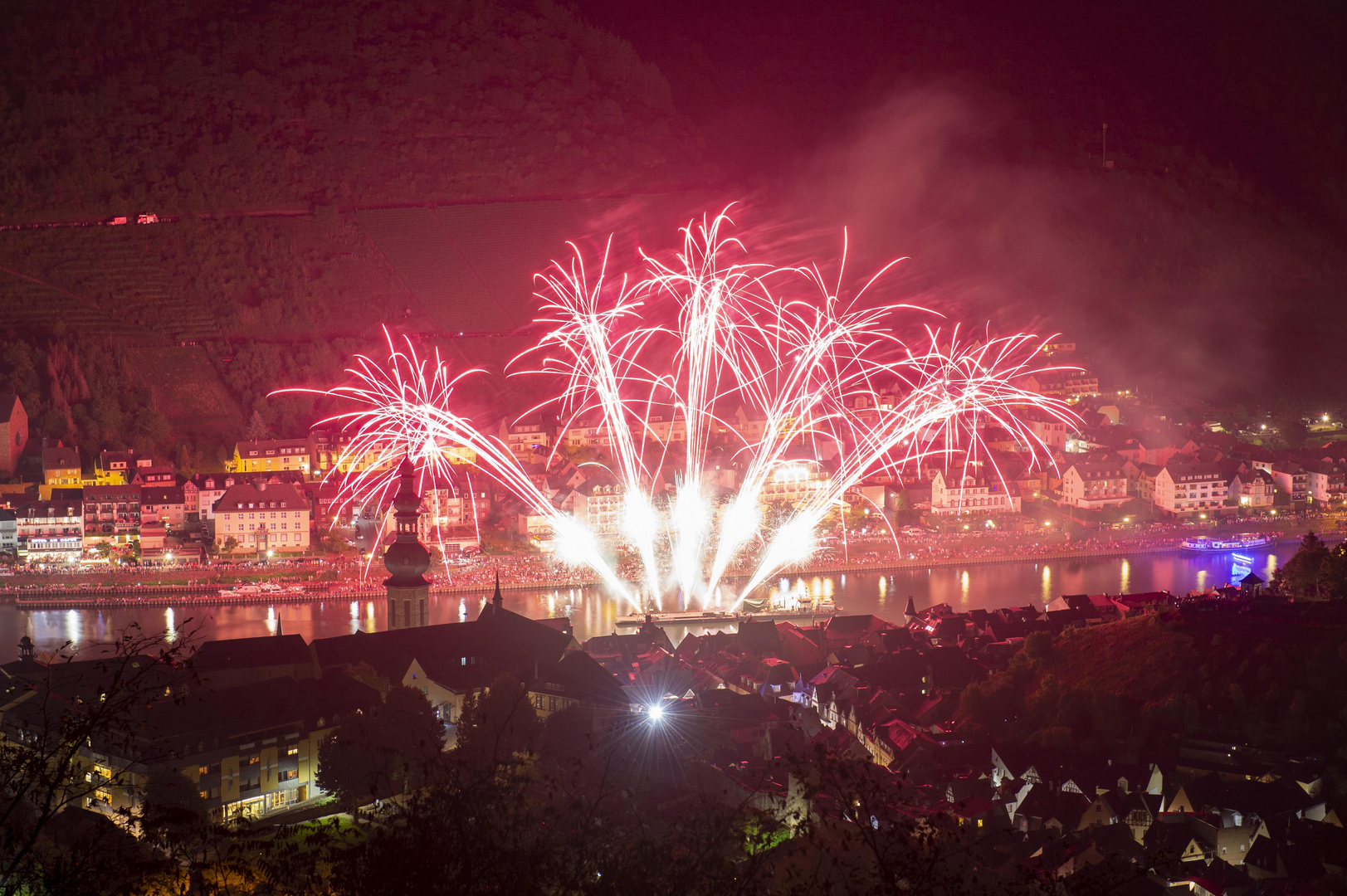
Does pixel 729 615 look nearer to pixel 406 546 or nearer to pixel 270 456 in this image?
pixel 406 546

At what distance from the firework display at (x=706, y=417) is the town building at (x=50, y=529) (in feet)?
7.46

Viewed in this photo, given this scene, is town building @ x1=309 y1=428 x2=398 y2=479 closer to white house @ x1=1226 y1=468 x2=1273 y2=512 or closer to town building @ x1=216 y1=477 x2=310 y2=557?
town building @ x1=216 y1=477 x2=310 y2=557

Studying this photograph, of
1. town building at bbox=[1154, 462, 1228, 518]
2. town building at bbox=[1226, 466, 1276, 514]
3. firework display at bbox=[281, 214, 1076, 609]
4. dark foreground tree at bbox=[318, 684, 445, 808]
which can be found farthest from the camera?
town building at bbox=[1226, 466, 1276, 514]

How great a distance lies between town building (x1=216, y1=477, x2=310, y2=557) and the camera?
11.8m

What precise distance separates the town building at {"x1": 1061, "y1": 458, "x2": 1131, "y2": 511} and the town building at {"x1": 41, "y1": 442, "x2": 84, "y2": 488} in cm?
952

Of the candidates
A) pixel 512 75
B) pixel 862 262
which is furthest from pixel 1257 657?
pixel 512 75

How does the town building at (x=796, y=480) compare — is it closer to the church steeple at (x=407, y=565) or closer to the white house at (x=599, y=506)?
the white house at (x=599, y=506)

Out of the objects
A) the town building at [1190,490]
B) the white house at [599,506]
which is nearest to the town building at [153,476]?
the white house at [599,506]

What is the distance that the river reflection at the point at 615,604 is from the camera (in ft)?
31.7

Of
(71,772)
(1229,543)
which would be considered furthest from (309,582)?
(71,772)

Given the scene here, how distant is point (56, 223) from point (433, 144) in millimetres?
5814

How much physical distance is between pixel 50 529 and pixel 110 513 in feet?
1.66

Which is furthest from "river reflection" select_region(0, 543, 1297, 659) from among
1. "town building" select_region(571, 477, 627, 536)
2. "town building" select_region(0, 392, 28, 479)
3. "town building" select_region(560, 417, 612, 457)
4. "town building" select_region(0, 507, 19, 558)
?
"town building" select_region(560, 417, 612, 457)

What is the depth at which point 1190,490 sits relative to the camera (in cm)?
1428
